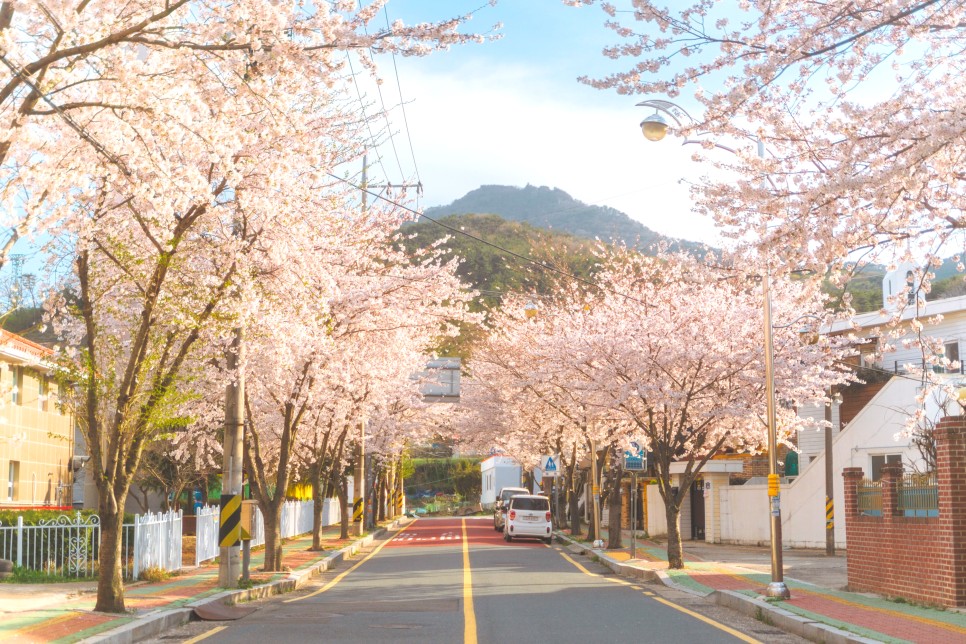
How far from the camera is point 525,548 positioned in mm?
34375

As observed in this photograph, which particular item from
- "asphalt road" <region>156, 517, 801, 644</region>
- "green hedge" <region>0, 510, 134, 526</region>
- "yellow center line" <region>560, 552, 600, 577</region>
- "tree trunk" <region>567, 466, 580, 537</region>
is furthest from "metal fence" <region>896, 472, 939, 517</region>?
"tree trunk" <region>567, 466, 580, 537</region>

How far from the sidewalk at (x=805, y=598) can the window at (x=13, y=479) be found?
740 inches

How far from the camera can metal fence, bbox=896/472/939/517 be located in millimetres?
15328

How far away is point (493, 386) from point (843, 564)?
76.3 feet

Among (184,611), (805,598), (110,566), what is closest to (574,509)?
(805,598)

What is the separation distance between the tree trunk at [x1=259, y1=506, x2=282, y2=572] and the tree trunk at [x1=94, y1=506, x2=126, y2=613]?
7.64 m

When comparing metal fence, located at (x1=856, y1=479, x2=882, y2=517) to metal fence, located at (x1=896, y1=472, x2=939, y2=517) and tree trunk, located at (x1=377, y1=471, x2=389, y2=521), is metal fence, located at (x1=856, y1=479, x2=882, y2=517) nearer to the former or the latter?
metal fence, located at (x1=896, y1=472, x2=939, y2=517)

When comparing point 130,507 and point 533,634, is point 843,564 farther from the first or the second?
point 130,507

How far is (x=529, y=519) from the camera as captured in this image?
38312mm

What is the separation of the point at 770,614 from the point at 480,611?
165 inches

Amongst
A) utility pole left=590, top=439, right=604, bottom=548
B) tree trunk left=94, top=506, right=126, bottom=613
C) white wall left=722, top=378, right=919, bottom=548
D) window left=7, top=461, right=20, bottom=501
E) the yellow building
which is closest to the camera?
tree trunk left=94, top=506, right=126, bottom=613

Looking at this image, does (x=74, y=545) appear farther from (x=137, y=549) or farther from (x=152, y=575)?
(x=152, y=575)

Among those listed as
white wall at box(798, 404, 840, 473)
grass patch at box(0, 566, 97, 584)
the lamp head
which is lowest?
grass patch at box(0, 566, 97, 584)

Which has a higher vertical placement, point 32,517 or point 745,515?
point 32,517
